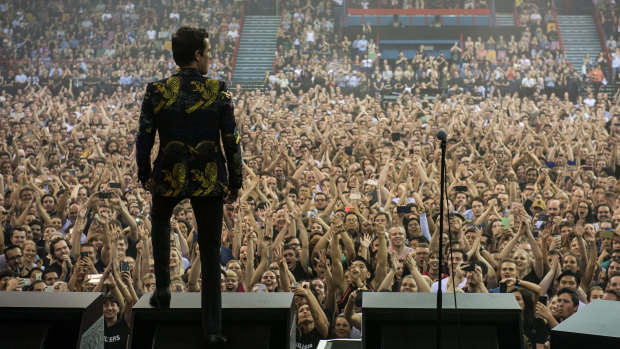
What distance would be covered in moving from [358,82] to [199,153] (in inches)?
387

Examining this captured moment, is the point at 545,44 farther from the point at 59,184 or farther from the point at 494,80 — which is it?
the point at 59,184

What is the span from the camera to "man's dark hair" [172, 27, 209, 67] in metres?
2.26

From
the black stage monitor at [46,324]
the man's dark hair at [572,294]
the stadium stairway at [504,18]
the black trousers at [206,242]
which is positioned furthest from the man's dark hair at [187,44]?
the stadium stairway at [504,18]

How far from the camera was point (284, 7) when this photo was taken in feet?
42.2

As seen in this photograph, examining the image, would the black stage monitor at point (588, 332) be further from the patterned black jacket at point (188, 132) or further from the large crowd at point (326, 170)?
the patterned black jacket at point (188, 132)

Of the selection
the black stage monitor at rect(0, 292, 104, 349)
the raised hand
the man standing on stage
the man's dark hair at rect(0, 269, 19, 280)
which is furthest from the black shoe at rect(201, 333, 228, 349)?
the man's dark hair at rect(0, 269, 19, 280)

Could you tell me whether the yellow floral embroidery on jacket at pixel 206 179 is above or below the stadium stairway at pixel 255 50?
below

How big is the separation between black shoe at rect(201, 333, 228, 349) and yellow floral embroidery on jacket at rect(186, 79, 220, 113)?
74cm

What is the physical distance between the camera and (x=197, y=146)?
2248 mm

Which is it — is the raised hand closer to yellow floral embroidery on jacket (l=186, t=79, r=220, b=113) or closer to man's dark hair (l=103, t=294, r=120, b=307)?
man's dark hair (l=103, t=294, r=120, b=307)

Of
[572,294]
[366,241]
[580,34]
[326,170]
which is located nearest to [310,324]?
[366,241]

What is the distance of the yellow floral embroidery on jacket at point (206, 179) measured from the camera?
2.24m

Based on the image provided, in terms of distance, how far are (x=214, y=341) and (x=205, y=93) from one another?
2.68 feet

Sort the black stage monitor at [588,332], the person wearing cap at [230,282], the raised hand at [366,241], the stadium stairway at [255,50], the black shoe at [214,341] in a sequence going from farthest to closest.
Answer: the stadium stairway at [255,50], the raised hand at [366,241], the person wearing cap at [230,282], the black shoe at [214,341], the black stage monitor at [588,332]
